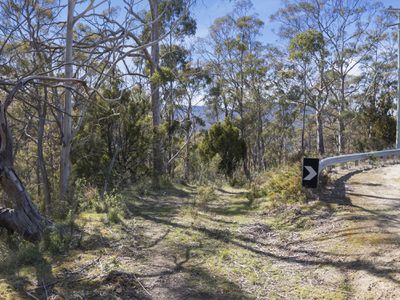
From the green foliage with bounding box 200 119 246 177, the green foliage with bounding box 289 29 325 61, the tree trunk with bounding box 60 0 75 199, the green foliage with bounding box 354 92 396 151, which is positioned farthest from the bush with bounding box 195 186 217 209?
the green foliage with bounding box 354 92 396 151

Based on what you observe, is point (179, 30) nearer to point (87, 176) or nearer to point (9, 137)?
point (87, 176)

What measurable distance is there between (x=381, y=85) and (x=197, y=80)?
601 inches

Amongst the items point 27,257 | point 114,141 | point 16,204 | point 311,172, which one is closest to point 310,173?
point 311,172

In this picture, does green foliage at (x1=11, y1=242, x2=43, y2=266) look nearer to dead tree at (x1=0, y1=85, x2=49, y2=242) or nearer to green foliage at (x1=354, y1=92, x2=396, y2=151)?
dead tree at (x1=0, y1=85, x2=49, y2=242)

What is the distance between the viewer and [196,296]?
4.04 m


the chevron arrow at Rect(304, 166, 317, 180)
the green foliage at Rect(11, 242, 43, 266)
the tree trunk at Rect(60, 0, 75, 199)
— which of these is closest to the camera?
the green foliage at Rect(11, 242, 43, 266)

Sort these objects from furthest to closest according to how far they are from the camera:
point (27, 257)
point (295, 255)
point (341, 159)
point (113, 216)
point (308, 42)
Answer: point (308, 42) → point (341, 159) → point (113, 216) → point (295, 255) → point (27, 257)

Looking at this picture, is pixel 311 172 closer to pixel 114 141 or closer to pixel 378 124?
pixel 114 141

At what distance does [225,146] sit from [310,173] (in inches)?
568

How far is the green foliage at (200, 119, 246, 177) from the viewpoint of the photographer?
834 inches

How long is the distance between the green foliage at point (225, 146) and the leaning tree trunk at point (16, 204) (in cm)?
1507

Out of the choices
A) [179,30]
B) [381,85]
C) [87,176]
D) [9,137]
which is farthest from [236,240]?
[381,85]

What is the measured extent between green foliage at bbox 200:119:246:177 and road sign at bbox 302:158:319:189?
532 inches

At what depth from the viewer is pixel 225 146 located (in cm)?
2145
